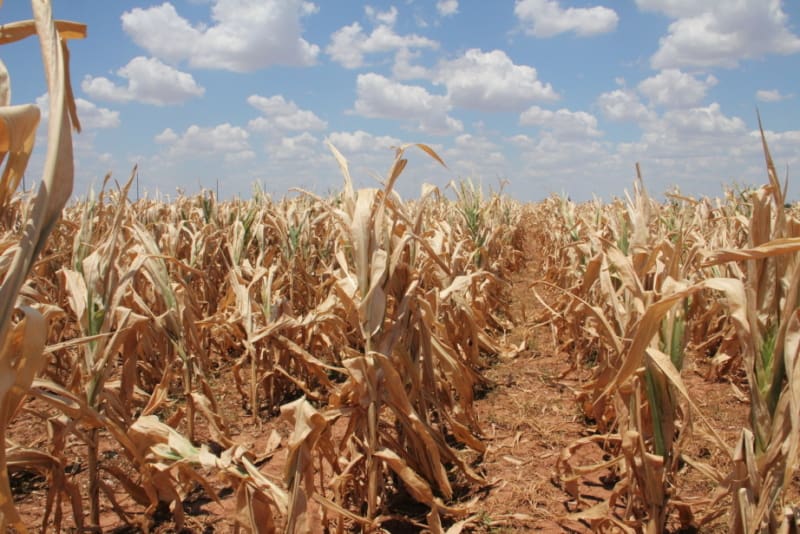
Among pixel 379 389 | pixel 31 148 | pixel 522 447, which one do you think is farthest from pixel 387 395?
pixel 31 148

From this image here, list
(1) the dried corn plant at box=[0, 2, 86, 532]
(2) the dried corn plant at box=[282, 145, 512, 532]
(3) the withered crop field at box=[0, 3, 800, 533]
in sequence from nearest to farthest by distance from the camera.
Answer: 1. (1) the dried corn plant at box=[0, 2, 86, 532]
2. (3) the withered crop field at box=[0, 3, 800, 533]
3. (2) the dried corn plant at box=[282, 145, 512, 532]

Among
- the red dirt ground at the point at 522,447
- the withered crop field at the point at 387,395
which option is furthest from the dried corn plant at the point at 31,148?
the red dirt ground at the point at 522,447

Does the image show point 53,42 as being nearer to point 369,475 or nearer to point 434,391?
point 369,475

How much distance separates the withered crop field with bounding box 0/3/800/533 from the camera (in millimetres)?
1710

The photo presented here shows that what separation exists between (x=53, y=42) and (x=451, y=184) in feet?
21.7

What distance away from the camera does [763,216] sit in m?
1.82

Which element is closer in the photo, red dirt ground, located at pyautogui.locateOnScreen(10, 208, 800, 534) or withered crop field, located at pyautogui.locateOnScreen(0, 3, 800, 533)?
withered crop field, located at pyautogui.locateOnScreen(0, 3, 800, 533)

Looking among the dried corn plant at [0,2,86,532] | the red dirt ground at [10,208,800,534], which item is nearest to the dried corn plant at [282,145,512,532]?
the red dirt ground at [10,208,800,534]

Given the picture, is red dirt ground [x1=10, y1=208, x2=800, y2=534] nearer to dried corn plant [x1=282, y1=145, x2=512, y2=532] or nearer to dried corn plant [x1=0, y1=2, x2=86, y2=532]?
dried corn plant [x1=282, y1=145, x2=512, y2=532]

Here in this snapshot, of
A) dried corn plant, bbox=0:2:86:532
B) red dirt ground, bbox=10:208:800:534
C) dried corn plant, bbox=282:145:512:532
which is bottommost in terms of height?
red dirt ground, bbox=10:208:800:534

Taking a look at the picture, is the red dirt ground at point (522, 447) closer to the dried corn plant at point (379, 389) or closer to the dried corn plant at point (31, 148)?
the dried corn plant at point (379, 389)

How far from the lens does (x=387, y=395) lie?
2.58 m

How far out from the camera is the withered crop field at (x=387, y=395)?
171cm

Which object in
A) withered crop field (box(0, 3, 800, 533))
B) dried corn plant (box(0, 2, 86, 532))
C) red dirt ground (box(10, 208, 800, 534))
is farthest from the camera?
red dirt ground (box(10, 208, 800, 534))
